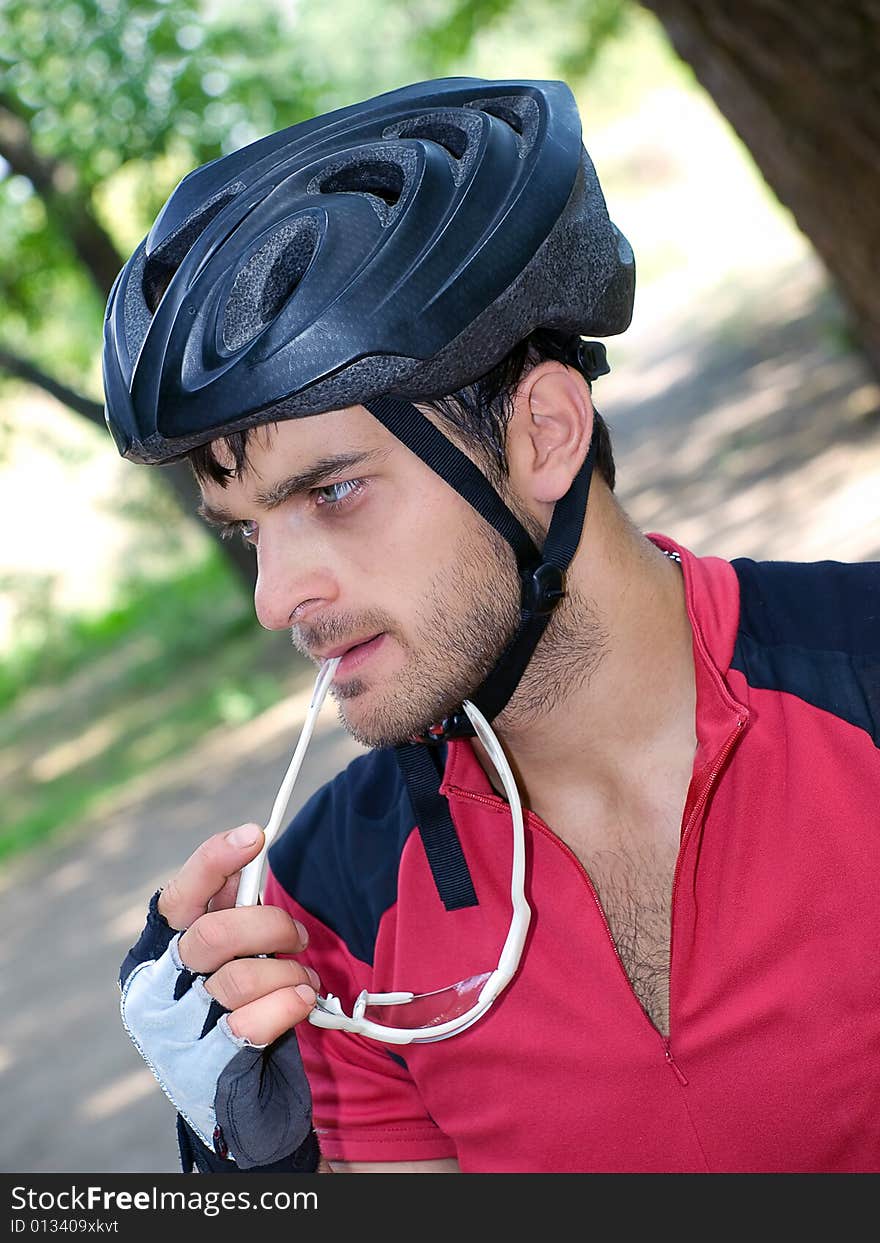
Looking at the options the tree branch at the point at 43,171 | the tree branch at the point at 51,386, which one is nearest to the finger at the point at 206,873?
the tree branch at the point at 51,386

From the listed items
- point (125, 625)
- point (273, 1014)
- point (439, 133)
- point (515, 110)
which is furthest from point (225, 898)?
point (125, 625)

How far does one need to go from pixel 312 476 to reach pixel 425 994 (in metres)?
0.96

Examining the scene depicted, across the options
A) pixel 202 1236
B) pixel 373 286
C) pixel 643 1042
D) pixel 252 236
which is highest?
pixel 252 236

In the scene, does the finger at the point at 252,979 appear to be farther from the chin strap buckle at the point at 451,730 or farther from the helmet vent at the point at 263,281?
the helmet vent at the point at 263,281

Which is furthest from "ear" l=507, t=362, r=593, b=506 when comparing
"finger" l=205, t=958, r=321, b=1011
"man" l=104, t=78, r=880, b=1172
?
"finger" l=205, t=958, r=321, b=1011

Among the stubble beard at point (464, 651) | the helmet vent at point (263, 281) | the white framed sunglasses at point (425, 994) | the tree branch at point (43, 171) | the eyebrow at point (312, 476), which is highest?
the tree branch at point (43, 171)

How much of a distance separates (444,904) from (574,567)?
700 millimetres

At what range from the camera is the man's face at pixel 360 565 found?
246 cm

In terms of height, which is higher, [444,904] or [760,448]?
[760,448]

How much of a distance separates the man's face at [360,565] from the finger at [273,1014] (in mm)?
496

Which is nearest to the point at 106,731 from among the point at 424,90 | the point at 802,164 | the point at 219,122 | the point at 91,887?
the point at 91,887

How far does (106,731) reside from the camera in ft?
46.5

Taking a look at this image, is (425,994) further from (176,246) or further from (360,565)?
(176,246)

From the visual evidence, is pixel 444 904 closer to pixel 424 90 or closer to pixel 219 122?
pixel 424 90
